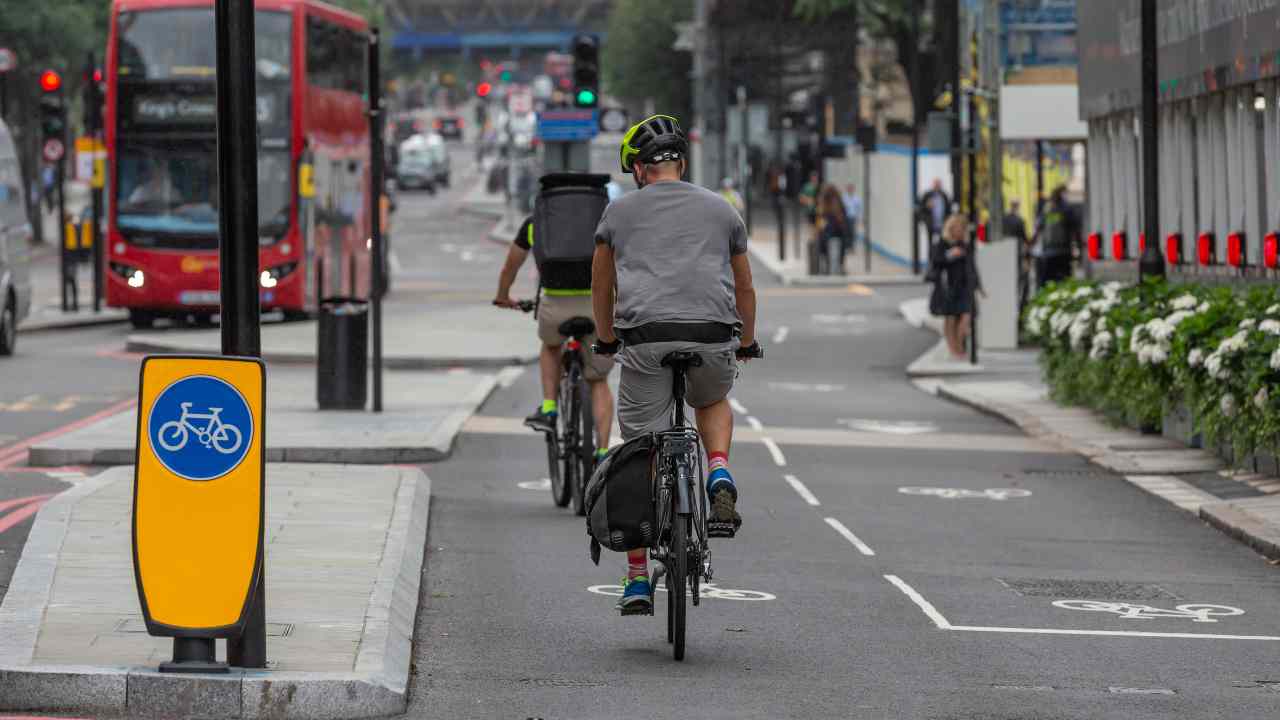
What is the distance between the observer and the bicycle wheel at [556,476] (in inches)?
528

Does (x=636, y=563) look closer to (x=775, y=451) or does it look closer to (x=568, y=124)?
(x=775, y=451)

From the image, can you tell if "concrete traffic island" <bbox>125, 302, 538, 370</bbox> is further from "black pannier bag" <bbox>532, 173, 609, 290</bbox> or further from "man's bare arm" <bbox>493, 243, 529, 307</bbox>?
"black pannier bag" <bbox>532, 173, 609, 290</bbox>

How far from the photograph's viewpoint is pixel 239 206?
7684mm

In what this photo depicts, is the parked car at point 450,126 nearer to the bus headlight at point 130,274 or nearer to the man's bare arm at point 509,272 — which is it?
the bus headlight at point 130,274

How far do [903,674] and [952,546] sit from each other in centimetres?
409

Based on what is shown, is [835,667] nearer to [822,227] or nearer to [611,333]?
[611,333]

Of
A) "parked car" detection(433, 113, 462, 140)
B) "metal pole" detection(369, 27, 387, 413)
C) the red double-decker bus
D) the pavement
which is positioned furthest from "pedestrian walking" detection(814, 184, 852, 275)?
"parked car" detection(433, 113, 462, 140)

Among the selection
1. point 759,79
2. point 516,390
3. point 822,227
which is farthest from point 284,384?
point 759,79

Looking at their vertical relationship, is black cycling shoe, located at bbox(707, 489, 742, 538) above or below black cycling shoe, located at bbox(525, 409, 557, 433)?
below

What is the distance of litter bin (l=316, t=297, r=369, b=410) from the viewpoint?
752 inches

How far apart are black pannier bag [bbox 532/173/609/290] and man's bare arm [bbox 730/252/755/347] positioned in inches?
153

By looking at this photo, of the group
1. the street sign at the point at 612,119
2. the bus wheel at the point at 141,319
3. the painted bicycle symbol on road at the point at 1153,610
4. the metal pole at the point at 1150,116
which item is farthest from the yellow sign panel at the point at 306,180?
the painted bicycle symbol on road at the point at 1153,610

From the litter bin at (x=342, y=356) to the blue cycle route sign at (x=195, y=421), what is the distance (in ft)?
37.8

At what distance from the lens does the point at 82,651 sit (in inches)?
320
